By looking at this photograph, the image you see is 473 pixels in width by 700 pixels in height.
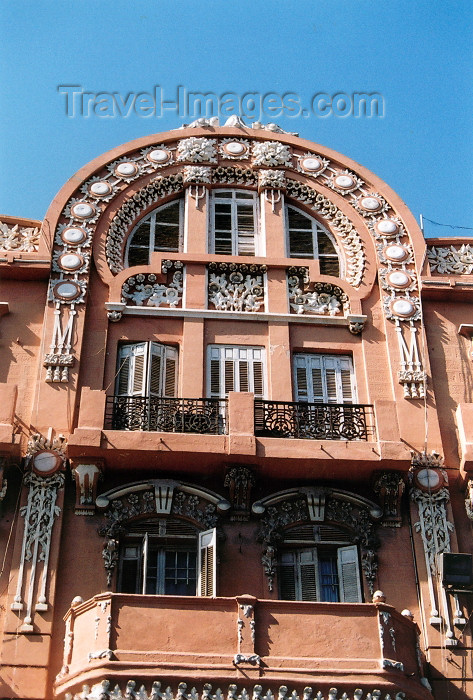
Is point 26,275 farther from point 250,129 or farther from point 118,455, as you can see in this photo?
point 250,129

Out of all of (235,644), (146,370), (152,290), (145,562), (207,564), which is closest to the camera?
(235,644)

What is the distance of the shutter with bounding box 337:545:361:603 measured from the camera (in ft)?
57.2

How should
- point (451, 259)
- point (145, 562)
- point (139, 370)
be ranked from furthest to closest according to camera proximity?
point (451, 259) < point (139, 370) < point (145, 562)

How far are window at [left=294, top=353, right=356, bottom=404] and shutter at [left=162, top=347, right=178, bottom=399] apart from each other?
89.2 inches

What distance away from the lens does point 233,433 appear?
17.8 m

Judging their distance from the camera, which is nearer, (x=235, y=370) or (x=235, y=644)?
(x=235, y=644)

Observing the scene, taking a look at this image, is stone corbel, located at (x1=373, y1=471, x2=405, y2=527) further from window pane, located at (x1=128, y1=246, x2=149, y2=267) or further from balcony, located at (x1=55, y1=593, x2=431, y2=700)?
window pane, located at (x1=128, y1=246, x2=149, y2=267)

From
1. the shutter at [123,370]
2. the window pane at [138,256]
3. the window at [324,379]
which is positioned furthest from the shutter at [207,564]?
the window pane at [138,256]

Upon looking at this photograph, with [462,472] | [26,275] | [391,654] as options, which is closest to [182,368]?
[26,275]

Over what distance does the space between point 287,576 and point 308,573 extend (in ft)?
1.17

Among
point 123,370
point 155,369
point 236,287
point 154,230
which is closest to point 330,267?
point 236,287

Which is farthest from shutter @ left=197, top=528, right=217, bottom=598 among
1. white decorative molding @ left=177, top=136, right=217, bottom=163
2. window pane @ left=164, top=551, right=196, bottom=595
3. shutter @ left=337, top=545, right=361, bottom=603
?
white decorative molding @ left=177, top=136, right=217, bottom=163

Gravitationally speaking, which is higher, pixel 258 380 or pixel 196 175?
pixel 196 175

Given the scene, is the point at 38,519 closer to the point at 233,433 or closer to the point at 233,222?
the point at 233,433
